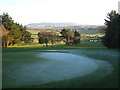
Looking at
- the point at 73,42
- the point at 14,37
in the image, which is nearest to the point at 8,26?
the point at 14,37

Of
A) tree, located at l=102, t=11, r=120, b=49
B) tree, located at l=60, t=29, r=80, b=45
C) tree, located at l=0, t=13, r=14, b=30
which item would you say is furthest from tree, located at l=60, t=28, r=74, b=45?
tree, located at l=102, t=11, r=120, b=49

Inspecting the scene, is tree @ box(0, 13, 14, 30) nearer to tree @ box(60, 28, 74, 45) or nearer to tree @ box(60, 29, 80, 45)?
tree @ box(60, 28, 74, 45)

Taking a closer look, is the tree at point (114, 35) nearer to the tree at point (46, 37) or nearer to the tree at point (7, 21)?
the tree at point (46, 37)

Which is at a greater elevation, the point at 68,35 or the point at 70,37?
the point at 68,35

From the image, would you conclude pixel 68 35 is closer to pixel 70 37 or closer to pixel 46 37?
pixel 70 37

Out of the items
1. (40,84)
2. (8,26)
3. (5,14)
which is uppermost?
(5,14)

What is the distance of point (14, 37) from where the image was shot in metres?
54.8

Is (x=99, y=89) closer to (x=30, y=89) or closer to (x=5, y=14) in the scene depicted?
(x=30, y=89)

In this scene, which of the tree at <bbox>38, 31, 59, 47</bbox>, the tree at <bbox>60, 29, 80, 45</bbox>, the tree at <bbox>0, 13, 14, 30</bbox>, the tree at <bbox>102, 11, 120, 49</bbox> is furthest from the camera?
the tree at <bbox>60, 29, 80, 45</bbox>

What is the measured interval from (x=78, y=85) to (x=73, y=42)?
5715cm

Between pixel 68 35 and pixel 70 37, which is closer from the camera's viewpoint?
pixel 68 35

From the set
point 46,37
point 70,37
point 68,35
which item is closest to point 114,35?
point 46,37

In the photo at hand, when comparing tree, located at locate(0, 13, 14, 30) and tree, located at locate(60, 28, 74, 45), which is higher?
tree, located at locate(0, 13, 14, 30)

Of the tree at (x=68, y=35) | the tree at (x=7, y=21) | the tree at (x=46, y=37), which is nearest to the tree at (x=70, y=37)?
the tree at (x=68, y=35)
